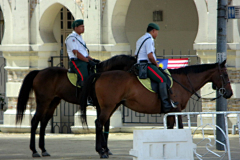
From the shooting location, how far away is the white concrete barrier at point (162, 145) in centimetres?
720

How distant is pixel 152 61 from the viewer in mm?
8859

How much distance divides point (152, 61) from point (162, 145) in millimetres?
2025

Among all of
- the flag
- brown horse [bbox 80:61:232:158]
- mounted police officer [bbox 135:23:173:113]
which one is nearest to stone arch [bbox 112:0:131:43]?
the flag

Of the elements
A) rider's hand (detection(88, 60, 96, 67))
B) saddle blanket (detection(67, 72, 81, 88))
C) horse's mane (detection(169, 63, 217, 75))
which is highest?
rider's hand (detection(88, 60, 96, 67))

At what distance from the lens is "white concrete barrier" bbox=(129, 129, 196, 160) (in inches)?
283

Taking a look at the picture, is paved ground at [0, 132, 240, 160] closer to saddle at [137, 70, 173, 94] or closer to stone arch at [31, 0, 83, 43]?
saddle at [137, 70, 173, 94]

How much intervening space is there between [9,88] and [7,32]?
1.62 meters

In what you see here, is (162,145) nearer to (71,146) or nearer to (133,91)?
(133,91)

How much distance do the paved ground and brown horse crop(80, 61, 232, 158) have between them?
86 cm

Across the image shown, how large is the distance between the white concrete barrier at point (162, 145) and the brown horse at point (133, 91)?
138cm

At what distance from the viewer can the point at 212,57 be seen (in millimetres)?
12781

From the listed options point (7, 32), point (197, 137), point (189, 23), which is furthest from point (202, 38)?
point (7, 32)

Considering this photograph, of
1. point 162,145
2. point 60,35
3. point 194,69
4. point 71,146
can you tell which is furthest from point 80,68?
point 60,35

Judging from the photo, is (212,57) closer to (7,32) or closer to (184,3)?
(184,3)
